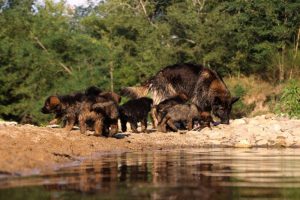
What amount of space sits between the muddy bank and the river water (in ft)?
2.03

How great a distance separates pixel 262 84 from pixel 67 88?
1066cm

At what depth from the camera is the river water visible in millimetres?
6930

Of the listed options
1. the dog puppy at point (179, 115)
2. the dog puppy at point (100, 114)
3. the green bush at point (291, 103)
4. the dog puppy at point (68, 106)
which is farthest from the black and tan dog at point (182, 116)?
the green bush at point (291, 103)

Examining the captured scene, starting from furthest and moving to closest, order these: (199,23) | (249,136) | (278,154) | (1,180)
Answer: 1. (199,23)
2. (249,136)
3. (278,154)
4. (1,180)

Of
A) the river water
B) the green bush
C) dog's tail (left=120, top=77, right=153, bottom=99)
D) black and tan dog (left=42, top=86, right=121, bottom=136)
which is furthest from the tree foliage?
the river water

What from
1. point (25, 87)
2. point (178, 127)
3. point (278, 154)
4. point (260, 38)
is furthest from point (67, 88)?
point (278, 154)

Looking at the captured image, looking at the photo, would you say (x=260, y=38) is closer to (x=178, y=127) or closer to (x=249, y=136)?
(x=178, y=127)

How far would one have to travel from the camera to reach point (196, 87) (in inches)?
780

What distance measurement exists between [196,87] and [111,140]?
207 inches

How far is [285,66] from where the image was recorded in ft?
104

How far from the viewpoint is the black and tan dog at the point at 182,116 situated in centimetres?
1864

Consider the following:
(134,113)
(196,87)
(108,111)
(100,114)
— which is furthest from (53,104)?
(196,87)

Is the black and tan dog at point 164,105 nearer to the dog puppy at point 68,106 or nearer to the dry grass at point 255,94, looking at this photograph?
the dog puppy at point 68,106

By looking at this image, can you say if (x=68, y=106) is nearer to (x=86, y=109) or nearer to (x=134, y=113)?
(x=86, y=109)
